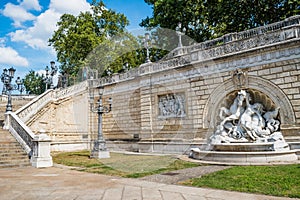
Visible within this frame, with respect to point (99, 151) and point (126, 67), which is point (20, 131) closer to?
point (99, 151)

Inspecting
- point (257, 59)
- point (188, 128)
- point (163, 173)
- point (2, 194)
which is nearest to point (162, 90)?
point (188, 128)

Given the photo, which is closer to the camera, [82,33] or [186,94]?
[186,94]

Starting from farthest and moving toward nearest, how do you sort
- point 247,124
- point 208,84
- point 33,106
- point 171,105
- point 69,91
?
point 69,91 < point 33,106 < point 171,105 < point 208,84 < point 247,124

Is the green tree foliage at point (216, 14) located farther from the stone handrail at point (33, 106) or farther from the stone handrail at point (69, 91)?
the stone handrail at point (33, 106)

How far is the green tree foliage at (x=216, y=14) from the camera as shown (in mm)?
22328

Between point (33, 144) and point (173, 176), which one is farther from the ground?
point (33, 144)

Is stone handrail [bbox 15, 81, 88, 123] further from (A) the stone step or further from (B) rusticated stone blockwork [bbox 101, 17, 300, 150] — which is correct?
(A) the stone step

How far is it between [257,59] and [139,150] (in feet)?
30.5

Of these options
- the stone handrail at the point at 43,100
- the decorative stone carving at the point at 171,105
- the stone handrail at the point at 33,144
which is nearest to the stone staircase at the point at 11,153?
the stone handrail at the point at 33,144

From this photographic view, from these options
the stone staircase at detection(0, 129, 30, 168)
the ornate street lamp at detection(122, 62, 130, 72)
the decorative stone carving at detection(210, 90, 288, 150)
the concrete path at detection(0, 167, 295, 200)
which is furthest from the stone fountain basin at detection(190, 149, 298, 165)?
the ornate street lamp at detection(122, 62, 130, 72)

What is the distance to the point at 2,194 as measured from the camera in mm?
5984

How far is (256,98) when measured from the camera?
1311 cm

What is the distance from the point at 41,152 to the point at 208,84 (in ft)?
30.4

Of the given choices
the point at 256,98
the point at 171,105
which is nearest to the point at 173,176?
the point at 256,98
